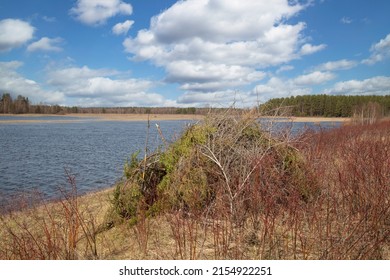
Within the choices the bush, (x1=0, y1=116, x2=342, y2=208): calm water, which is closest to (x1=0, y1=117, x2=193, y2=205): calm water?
(x1=0, y1=116, x2=342, y2=208): calm water

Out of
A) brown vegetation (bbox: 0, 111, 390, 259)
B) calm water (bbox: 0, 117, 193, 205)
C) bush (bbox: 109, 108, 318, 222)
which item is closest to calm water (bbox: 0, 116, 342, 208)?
calm water (bbox: 0, 117, 193, 205)

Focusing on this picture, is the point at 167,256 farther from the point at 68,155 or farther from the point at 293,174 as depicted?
the point at 68,155

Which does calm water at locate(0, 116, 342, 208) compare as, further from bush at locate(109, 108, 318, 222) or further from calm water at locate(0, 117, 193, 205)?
bush at locate(109, 108, 318, 222)

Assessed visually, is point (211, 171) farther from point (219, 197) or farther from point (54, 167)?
point (54, 167)

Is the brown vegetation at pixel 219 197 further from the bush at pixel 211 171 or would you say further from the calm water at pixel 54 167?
the calm water at pixel 54 167

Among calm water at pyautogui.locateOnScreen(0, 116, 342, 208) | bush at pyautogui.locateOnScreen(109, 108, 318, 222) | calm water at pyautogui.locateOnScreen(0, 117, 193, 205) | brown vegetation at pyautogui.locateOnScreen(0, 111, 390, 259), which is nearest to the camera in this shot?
brown vegetation at pyautogui.locateOnScreen(0, 111, 390, 259)

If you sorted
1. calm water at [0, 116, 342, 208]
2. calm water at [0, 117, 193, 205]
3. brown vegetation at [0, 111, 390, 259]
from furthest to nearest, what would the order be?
1. calm water at [0, 117, 193, 205]
2. calm water at [0, 116, 342, 208]
3. brown vegetation at [0, 111, 390, 259]

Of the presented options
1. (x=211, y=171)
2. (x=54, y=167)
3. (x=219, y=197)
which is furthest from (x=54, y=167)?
(x=219, y=197)

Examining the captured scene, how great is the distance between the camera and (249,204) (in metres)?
5.73

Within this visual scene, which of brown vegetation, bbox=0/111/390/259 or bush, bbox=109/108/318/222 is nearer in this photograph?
brown vegetation, bbox=0/111/390/259

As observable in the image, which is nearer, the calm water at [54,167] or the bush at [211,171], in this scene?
the bush at [211,171]

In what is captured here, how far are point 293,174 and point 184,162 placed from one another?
2.40 m

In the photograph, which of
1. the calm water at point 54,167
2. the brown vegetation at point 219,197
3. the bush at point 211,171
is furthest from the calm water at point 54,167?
the brown vegetation at point 219,197

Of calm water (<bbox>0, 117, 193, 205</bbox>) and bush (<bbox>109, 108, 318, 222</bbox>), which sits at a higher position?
bush (<bbox>109, 108, 318, 222</bbox>)
